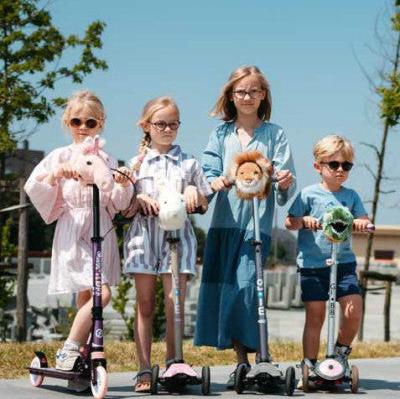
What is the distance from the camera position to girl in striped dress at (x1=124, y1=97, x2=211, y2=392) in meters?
6.00

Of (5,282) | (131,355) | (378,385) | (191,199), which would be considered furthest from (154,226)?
(5,282)

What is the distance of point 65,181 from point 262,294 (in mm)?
1324

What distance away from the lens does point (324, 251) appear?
6.51 meters

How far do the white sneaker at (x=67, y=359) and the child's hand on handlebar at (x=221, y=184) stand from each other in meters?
1.25

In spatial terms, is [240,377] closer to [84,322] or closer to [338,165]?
[84,322]

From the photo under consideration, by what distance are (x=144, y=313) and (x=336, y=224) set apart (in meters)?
1.27

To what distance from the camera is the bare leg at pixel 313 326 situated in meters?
6.55

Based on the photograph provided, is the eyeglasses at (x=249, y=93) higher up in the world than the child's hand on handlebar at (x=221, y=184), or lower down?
higher up

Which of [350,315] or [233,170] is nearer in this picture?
[233,170]

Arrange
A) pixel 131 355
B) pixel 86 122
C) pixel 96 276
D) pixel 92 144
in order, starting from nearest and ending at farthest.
→ pixel 96 276, pixel 92 144, pixel 86 122, pixel 131 355

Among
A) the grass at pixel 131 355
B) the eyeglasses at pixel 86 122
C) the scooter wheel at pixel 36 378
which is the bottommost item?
the grass at pixel 131 355

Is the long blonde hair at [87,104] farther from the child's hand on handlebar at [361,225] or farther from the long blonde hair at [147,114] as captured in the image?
the child's hand on handlebar at [361,225]

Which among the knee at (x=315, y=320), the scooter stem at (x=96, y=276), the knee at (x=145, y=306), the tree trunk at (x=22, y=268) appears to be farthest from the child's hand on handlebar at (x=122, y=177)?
the tree trunk at (x=22, y=268)

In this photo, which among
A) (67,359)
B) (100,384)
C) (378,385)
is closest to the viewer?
(100,384)
